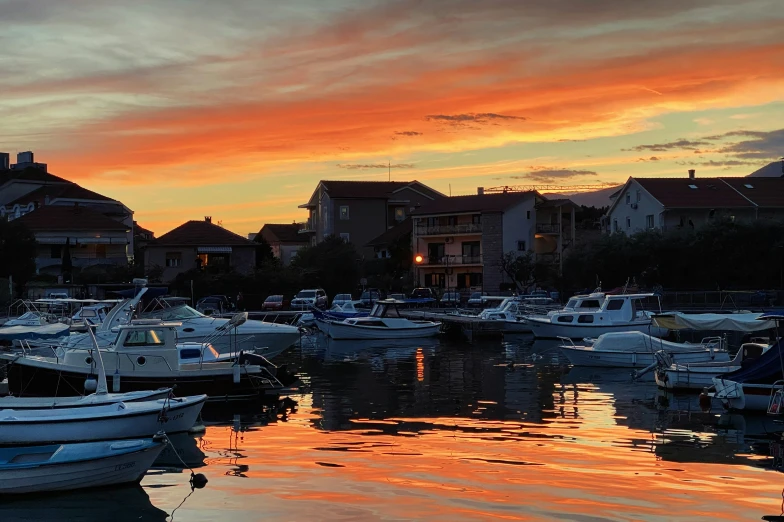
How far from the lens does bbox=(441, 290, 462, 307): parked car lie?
83.5 m

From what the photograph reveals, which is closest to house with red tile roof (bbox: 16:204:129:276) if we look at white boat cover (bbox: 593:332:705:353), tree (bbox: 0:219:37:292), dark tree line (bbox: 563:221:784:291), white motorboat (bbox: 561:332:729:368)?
tree (bbox: 0:219:37:292)

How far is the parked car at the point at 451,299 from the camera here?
83.5 metres

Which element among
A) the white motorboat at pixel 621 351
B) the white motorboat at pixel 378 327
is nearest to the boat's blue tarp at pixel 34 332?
the white motorboat at pixel 378 327

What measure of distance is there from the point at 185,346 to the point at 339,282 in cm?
6063

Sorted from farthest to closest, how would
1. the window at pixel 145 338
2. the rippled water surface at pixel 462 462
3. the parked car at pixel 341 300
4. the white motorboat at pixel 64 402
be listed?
1. the parked car at pixel 341 300
2. the window at pixel 145 338
3. the white motorboat at pixel 64 402
4. the rippled water surface at pixel 462 462

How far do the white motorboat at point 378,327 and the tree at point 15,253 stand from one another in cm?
3169

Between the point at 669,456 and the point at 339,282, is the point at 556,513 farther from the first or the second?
the point at 339,282

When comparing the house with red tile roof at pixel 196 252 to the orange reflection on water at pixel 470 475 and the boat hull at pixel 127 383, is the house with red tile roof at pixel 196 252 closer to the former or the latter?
the boat hull at pixel 127 383

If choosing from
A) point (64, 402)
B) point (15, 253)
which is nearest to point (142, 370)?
point (64, 402)

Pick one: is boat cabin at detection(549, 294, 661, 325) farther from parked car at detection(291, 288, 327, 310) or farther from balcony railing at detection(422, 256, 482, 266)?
balcony railing at detection(422, 256, 482, 266)

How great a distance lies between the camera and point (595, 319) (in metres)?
55.8

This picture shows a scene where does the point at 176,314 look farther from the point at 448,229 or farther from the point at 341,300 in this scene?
the point at 448,229

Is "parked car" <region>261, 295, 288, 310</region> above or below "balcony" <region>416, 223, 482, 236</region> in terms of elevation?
below

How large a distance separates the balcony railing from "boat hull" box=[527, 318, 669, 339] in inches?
1588
